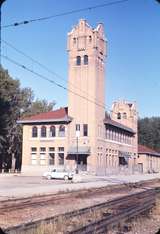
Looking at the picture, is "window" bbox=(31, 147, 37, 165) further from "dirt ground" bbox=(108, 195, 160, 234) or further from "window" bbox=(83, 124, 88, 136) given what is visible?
"dirt ground" bbox=(108, 195, 160, 234)

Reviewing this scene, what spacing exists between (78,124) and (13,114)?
18818mm

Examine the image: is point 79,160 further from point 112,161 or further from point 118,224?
point 118,224

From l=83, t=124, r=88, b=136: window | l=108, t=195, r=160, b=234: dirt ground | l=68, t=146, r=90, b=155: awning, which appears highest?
l=83, t=124, r=88, b=136: window

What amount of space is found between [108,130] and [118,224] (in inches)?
2253

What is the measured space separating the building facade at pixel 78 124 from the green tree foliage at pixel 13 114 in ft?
22.9

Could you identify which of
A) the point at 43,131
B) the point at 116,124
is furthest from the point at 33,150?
the point at 116,124

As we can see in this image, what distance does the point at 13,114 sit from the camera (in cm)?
7806

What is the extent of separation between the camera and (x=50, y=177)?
159ft

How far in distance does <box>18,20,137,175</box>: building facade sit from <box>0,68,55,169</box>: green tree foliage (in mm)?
6994

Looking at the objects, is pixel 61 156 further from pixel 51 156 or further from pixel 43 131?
pixel 43 131

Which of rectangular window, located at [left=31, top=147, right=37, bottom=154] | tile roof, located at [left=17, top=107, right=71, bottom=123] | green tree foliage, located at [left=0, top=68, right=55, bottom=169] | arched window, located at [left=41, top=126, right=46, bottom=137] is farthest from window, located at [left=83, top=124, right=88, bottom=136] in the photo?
green tree foliage, located at [left=0, top=68, right=55, bottom=169]

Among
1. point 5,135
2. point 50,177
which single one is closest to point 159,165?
point 5,135

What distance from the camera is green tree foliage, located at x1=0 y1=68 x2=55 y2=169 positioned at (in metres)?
72.0

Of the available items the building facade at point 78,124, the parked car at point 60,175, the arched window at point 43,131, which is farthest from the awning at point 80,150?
the parked car at point 60,175
